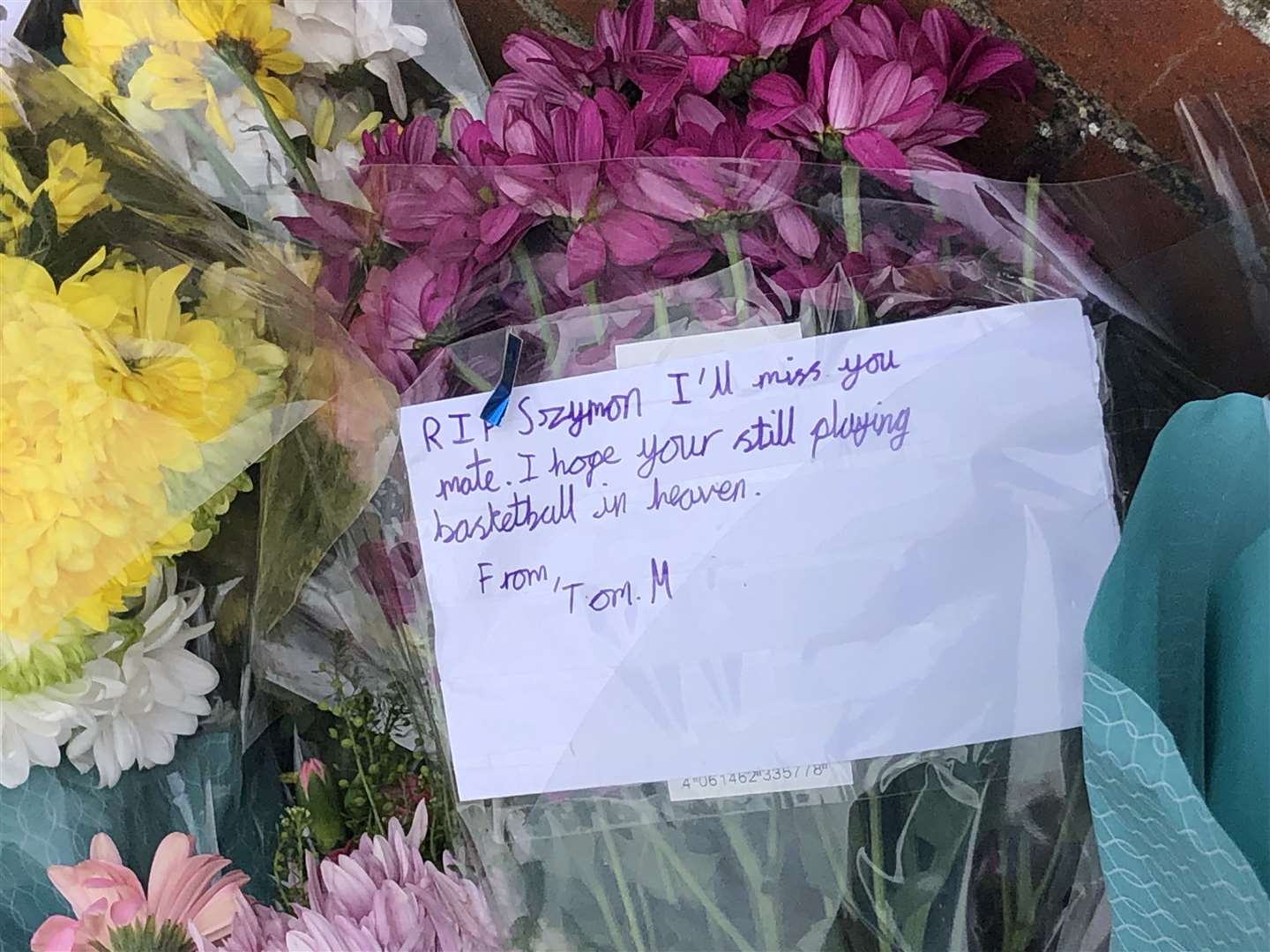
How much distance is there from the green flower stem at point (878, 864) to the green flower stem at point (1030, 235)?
0.23 metres

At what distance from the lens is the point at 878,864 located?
48 cm

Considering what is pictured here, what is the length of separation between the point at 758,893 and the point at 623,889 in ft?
0.20

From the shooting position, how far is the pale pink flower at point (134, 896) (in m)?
0.54

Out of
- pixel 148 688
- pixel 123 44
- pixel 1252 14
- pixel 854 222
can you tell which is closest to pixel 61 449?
pixel 148 688

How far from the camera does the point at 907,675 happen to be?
1.58ft

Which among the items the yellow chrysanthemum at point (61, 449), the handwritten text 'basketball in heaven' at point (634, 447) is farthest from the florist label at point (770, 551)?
the yellow chrysanthemum at point (61, 449)

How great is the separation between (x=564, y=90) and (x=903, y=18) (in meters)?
0.18

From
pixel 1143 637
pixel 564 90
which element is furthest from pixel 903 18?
pixel 1143 637

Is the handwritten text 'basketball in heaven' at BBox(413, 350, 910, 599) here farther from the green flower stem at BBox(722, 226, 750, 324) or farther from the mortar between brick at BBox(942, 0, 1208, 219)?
the mortar between brick at BBox(942, 0, 1208, 219)

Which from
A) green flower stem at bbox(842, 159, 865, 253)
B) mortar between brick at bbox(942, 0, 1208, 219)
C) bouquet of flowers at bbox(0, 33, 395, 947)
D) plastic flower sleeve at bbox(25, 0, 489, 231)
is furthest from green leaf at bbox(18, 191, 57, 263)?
mortar between brick at bbox(942, 0, 1208, 219)

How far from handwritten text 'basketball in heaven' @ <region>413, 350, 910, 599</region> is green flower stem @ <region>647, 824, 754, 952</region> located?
0.37 feet

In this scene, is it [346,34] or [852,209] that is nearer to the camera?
[852,209]

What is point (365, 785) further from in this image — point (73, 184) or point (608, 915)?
point (73, 184)

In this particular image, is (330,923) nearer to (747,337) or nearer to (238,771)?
(238,771)
